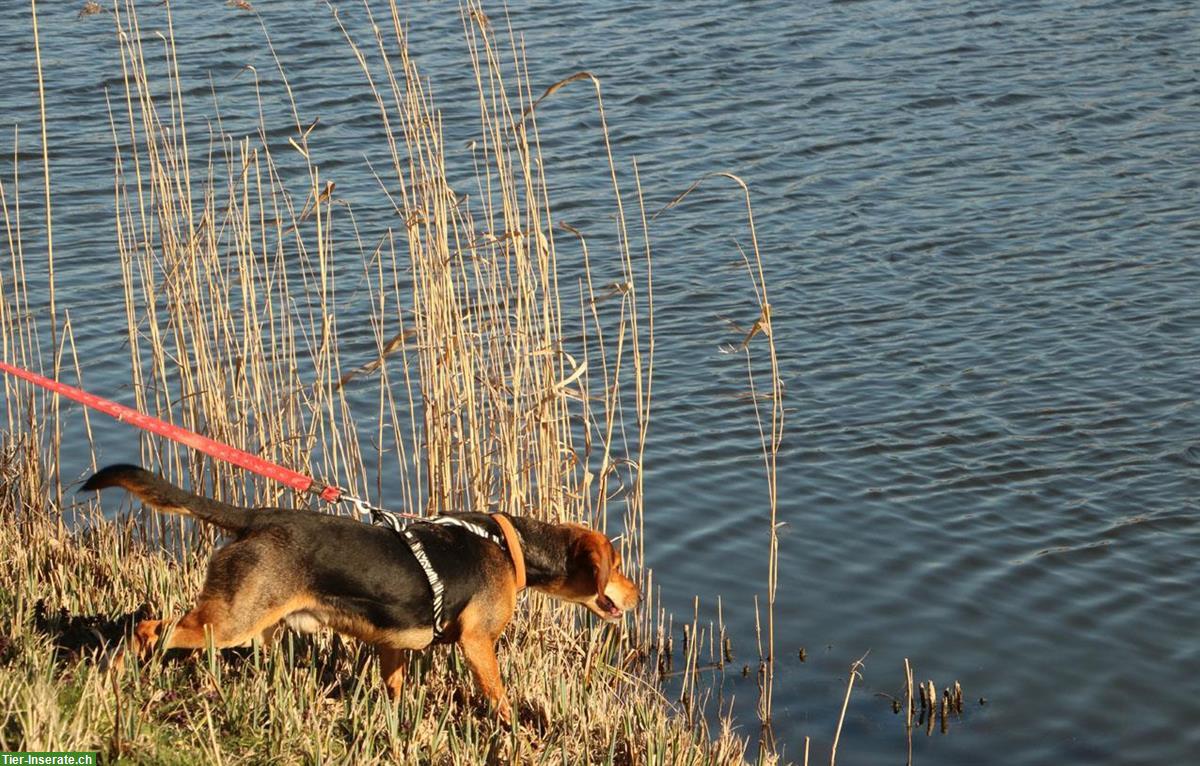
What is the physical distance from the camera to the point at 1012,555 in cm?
682

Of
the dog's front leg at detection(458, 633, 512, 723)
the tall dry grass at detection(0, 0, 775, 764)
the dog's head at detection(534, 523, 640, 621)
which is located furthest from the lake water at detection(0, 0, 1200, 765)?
the dog's front leg at detection(458, 633, 512, 723)

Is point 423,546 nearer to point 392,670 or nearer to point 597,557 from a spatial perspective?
point 392,670

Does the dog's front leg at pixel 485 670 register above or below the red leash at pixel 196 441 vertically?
below

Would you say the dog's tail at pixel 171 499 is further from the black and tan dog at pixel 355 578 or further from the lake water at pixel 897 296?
the lake water at pixel 897 296

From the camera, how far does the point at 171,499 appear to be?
14.2ft

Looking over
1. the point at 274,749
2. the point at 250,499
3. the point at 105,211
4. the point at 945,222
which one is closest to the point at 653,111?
the point at 945,222

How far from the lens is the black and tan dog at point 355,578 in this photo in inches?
166

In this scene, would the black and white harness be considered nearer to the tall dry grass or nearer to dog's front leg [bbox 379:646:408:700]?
dog's front leg [bbox 379:646:408:700]

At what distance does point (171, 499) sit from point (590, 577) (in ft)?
4.57

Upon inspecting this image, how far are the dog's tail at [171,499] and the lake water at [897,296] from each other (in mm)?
2261

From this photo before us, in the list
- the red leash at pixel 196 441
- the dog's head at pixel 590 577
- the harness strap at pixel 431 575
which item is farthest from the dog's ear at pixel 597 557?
the red leash at pixel 196 441

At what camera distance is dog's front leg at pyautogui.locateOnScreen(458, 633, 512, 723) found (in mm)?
4665

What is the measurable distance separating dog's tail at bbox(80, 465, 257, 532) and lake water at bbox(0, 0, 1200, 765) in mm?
2261

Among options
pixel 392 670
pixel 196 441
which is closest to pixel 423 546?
pixel 392 670
